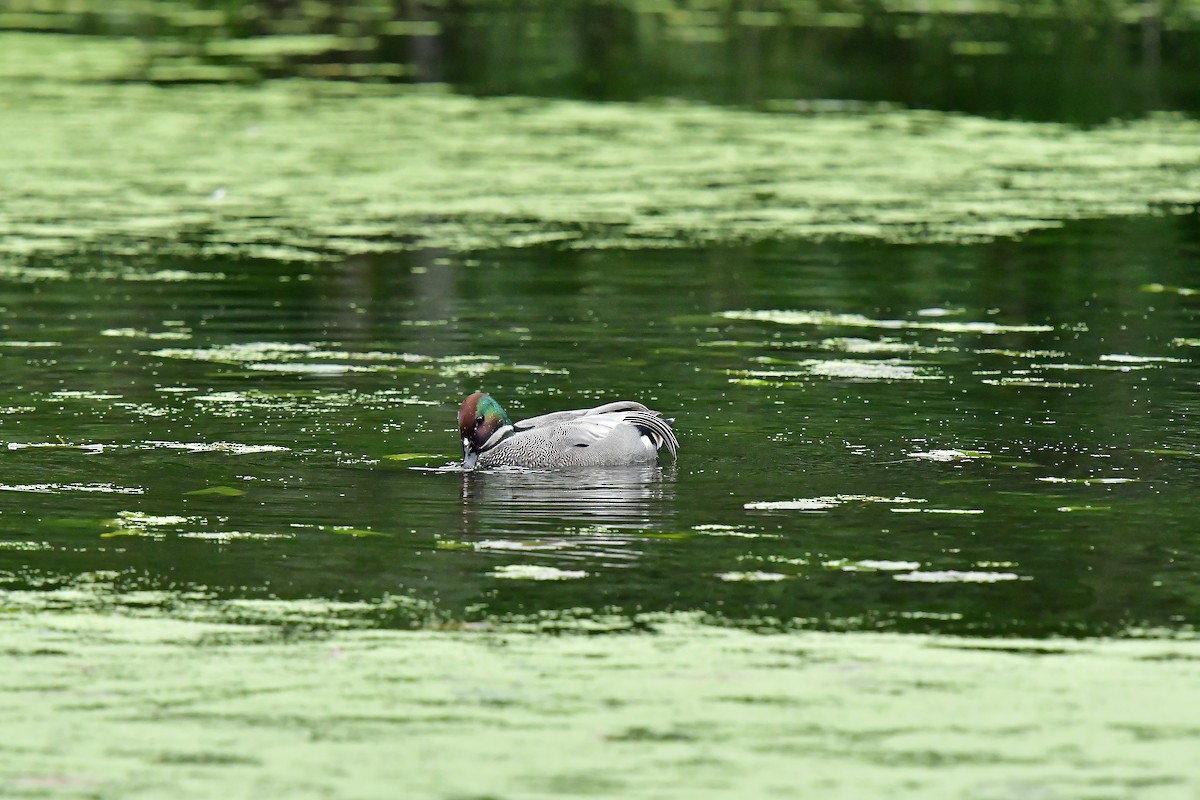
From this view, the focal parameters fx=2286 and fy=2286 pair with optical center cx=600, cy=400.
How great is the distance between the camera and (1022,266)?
15.3 meters

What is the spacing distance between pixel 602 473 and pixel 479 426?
0.54 metres

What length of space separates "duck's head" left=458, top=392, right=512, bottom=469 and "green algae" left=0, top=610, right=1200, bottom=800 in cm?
249

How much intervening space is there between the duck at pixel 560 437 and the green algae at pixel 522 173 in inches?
162

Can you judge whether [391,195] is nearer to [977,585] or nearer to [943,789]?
[977,585]

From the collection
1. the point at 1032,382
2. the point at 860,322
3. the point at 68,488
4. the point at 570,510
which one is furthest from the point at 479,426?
the point at 860,322

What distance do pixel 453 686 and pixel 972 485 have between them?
3298 mm

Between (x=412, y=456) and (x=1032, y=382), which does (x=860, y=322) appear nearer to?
(x=1032, y=382)

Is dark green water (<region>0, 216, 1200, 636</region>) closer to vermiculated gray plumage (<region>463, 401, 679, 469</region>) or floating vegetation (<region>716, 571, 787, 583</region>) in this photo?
floating vegetation (<region>716, 571, 787, 583</region>)

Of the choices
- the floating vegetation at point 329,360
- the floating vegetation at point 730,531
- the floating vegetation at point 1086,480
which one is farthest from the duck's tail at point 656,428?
the floating vegetation at point 329,360

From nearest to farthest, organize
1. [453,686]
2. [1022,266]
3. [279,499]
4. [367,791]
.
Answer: [367,791]
[453,686]
[279,499]
[1022,266]

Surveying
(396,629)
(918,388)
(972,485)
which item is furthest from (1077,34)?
(396,629)

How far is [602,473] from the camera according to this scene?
9.34 meters

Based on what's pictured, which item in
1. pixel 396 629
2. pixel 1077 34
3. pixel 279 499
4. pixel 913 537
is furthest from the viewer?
pixel 1077 34

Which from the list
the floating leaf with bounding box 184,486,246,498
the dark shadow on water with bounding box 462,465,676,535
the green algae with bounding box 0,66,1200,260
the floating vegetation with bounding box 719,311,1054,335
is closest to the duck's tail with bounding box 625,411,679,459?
the dark shadow on water with bounding box 462,465,676,535
